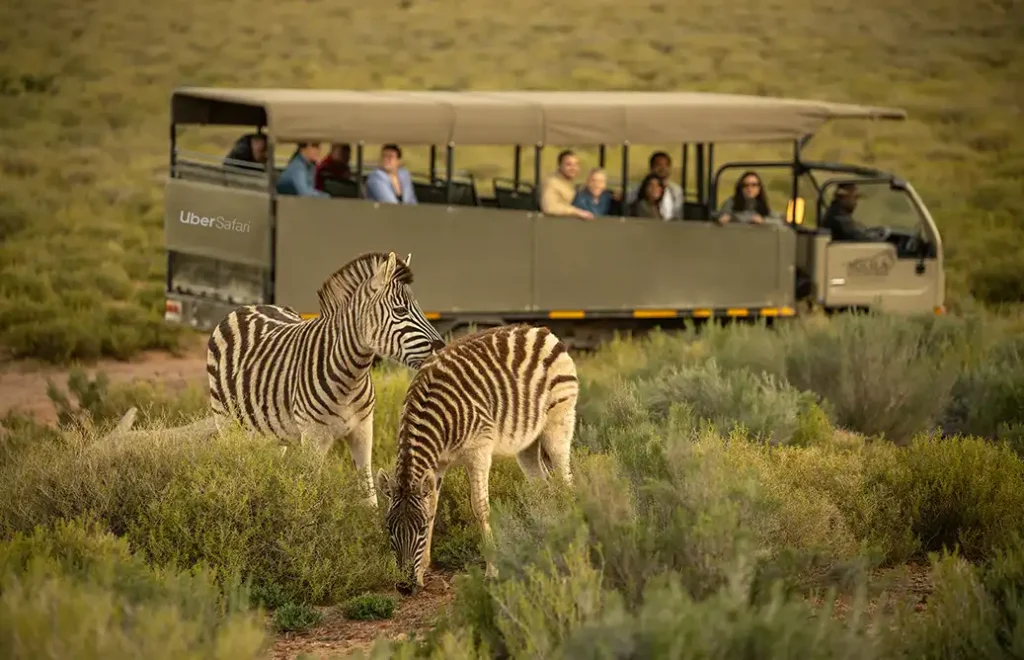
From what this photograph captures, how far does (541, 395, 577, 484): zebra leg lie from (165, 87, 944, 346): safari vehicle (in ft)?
19.0

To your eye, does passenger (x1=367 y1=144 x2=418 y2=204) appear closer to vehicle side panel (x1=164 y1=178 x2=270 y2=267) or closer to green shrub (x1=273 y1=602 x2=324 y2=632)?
vehicle side panel (x1=164 y1=178 x2=270 y2=267)

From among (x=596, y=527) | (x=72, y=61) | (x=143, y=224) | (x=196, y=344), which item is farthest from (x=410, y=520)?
(x=72, y=61)

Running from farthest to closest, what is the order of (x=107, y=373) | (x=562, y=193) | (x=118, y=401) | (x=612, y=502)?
(x=107, y=373) → (x=562, y=193) → (x=118, y=401) → (x=612, y=502)

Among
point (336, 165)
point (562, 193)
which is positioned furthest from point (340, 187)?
point (562, 193)

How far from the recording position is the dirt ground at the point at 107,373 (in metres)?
17.3

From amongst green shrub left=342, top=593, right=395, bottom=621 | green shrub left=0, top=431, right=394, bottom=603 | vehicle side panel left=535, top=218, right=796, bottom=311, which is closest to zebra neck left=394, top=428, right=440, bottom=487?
green shrub left=0, top=431, right=394, bottom=603

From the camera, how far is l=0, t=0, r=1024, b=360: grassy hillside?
28.8m

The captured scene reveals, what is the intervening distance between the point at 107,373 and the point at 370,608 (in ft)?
34.0

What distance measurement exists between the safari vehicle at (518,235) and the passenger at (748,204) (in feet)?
0.71

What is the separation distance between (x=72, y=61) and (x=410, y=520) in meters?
43.2

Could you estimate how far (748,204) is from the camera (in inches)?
743

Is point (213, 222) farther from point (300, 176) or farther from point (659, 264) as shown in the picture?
point (659, 264)

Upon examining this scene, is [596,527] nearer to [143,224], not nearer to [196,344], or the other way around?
[196,344]

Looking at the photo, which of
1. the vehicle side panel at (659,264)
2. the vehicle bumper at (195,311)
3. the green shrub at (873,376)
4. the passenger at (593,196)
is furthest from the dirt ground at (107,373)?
the green shrub at (873,376)
